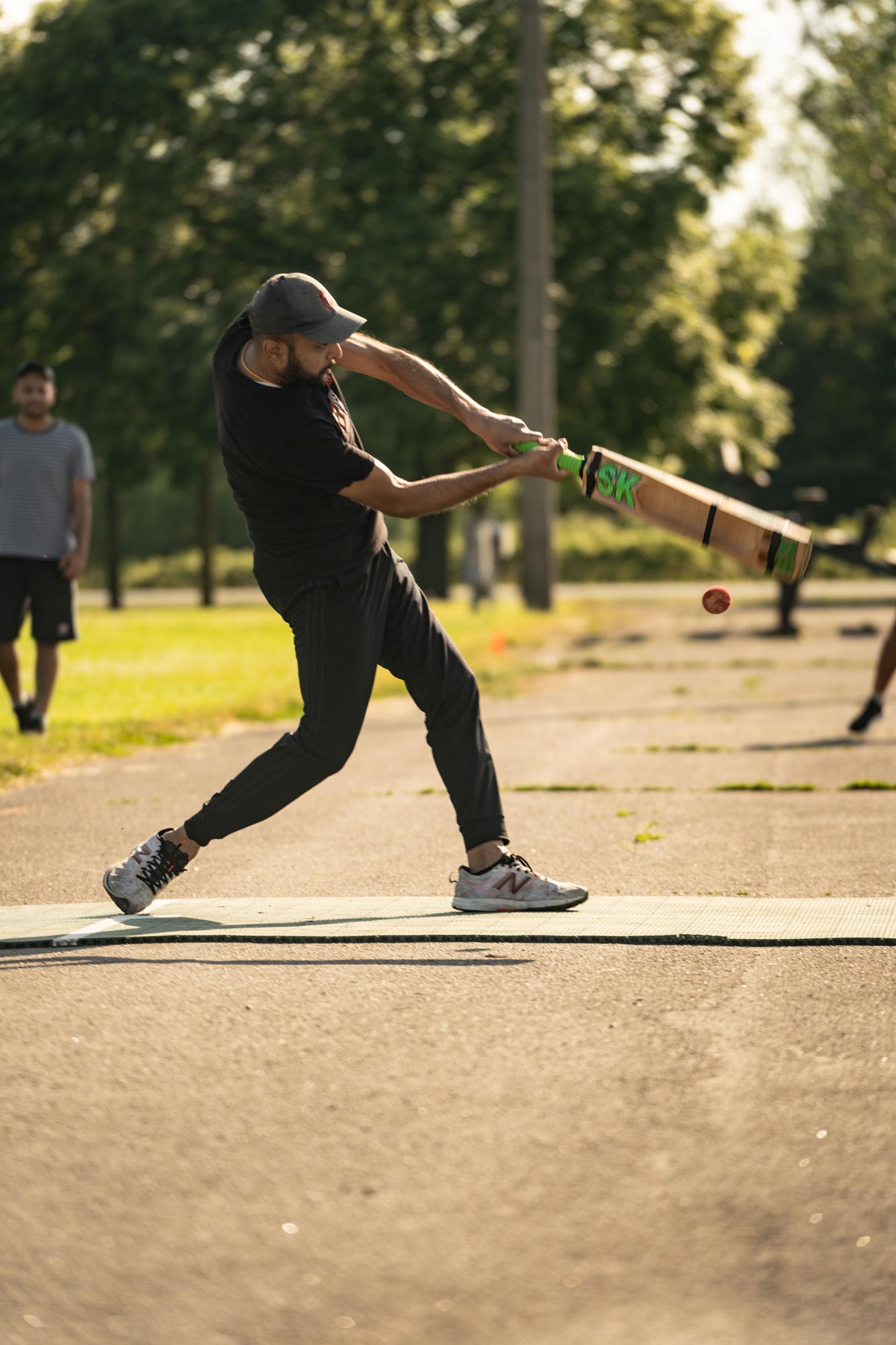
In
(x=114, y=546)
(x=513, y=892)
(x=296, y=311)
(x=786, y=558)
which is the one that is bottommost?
(x=114, y=546)

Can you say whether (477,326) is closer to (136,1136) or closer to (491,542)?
(491,542)

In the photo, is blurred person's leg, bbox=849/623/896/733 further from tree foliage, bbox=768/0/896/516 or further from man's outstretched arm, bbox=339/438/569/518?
tree foliage, bbox=768/0/896/516

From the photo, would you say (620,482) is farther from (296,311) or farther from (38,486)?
(38,486)

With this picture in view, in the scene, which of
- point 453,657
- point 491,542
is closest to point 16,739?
point 453,657

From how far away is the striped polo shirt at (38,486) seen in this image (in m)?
10.6

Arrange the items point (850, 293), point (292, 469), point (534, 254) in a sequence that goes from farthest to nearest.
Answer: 1. point (850, 293)
2. point (534, 254)
3. point (292, 469)

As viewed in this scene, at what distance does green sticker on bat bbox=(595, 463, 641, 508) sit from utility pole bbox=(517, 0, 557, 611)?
58.7 ft

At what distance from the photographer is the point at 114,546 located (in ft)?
108

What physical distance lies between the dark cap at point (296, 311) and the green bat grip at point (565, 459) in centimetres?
60

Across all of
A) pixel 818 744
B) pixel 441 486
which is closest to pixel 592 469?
pixel 441 486

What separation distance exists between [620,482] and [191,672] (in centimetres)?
1114

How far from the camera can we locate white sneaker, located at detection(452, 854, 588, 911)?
5695 mm

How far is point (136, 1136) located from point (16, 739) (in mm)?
7240

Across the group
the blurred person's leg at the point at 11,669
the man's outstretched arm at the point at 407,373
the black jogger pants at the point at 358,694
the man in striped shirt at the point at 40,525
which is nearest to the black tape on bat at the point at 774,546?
the man's outstretched arm at the point at 407,373
